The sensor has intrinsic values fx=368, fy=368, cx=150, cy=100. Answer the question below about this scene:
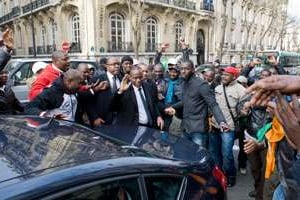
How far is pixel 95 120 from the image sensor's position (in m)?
4.84

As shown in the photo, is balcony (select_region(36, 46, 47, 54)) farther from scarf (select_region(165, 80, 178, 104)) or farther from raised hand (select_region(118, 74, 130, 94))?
raised hand (select_region(118, 74, 130, 94))

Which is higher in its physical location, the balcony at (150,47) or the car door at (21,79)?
the balcony at (150,47)

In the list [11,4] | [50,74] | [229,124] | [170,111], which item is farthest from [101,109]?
[11,4]

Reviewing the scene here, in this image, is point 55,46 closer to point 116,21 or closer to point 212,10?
point 116,21

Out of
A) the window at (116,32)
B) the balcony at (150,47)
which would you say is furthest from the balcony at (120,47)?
the balcony at (150,47)

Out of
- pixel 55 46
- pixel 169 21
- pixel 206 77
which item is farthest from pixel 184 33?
pixel 206 77

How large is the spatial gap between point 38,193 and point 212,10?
36566 mm

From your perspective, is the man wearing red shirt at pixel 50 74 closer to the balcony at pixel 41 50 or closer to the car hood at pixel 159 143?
the car hood at pixel 159 143

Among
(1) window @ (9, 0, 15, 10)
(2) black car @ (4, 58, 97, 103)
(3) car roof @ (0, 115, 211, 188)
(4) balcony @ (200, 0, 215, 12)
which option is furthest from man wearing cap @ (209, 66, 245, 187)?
(1) window @ (9, 0, 15, 10)

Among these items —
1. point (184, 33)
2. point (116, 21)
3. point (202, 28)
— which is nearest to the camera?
point (116, 21)

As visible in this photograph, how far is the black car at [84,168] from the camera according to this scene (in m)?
1.73

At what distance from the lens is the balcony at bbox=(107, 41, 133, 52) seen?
26.7 metres

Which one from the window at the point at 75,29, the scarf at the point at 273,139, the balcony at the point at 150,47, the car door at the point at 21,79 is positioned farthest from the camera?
the balcony at the point at 150,47

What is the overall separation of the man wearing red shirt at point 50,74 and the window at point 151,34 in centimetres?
2445
